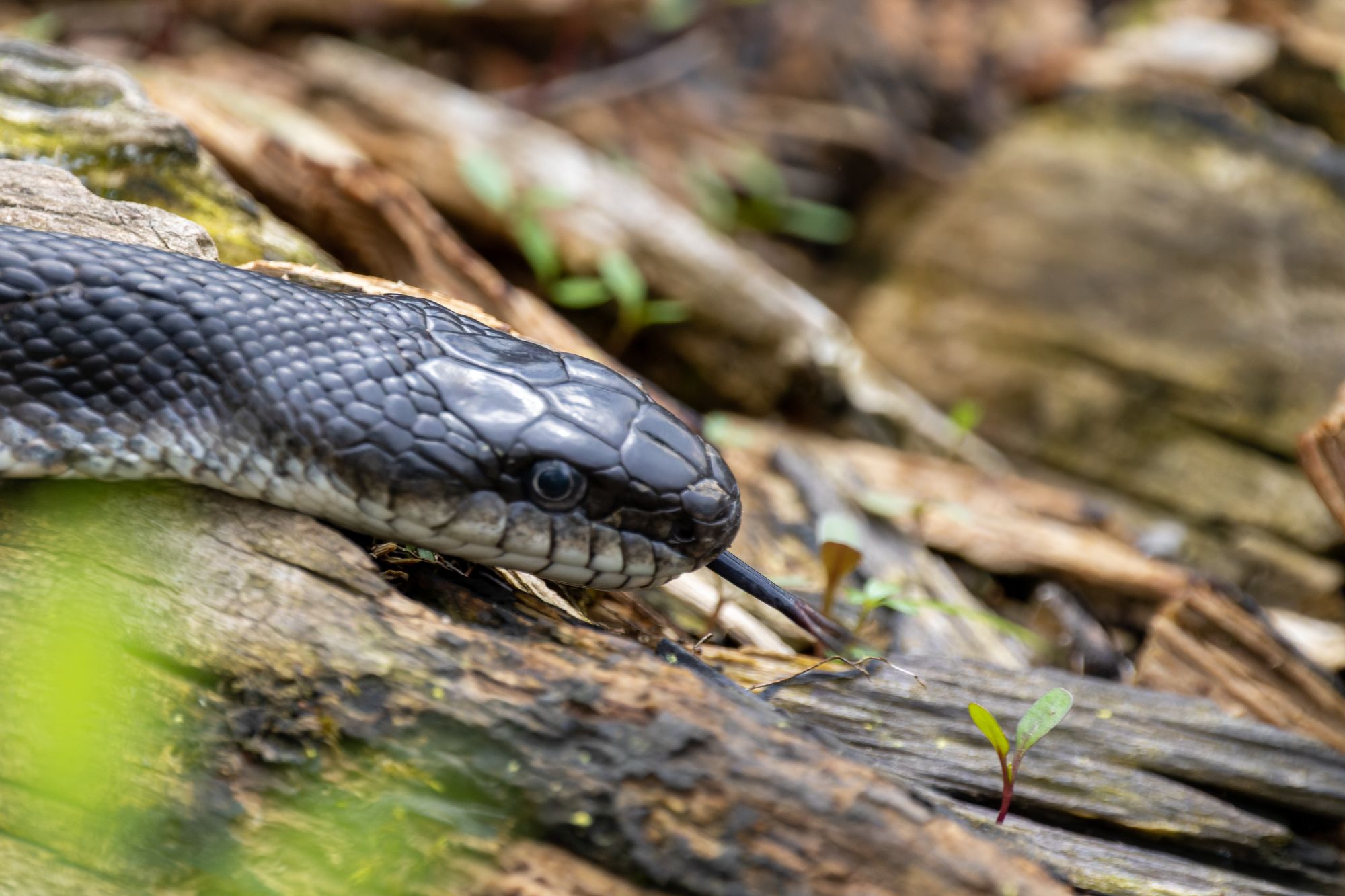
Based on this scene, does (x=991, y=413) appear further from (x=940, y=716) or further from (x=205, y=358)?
(x=205, y=358)

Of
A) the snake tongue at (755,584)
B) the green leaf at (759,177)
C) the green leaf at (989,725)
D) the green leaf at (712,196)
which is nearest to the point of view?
the green leaf at (989,725)

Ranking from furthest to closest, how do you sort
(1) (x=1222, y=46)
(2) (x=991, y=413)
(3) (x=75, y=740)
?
1. (1) (x=1222, y=46)
2. (2) (x=991, y=413)
3. (3) (x=75, y=740)

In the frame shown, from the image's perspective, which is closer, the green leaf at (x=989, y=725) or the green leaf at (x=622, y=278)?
the green leaf at (x=989, y=725)

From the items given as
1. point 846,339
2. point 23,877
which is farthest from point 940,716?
point 846,339

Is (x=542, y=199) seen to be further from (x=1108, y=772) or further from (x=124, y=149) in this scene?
(x=1108, y=772)

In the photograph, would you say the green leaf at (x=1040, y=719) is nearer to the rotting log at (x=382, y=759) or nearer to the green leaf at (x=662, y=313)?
the rotting log at (x=382, y=759)

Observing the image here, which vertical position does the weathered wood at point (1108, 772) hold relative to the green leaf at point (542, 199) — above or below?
below

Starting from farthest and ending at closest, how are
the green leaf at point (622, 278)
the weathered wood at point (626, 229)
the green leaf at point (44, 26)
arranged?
the green leaf at point (44, 26) < the weathered wood at point (626, 229) < the green leaf at point (622, 278)

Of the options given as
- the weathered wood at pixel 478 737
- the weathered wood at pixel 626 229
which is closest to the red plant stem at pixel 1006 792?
the weathered wood at pixel 478 737
